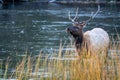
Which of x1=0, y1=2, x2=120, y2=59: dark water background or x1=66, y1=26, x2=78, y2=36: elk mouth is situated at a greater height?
x1=66, y1=26, x2=78, y2=36: elk mouth

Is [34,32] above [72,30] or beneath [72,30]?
beneath

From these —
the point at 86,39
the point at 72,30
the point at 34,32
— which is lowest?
the point at 34,32

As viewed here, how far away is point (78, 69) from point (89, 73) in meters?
0.36

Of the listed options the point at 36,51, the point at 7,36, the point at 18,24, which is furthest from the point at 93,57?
the point at 18,24

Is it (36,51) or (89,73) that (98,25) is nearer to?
(36,51)

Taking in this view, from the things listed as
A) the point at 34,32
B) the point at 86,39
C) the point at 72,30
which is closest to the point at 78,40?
the point at 86,39

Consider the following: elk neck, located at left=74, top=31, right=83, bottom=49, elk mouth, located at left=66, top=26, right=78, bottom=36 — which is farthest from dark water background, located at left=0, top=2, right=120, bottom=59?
elk mouth, located at left=66, top=26, right=78, bottom=36

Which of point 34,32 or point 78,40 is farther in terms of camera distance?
point 34,32

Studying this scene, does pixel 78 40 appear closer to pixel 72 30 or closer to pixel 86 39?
pixel 86 39

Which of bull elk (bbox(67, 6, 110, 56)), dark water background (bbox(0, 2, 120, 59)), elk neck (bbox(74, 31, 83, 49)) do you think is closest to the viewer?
bull elk (bbox(67, 6, 110, 56))

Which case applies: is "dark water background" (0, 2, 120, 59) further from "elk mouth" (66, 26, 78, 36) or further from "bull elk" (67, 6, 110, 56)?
"elk mouth" (66, 26, 78, 36)

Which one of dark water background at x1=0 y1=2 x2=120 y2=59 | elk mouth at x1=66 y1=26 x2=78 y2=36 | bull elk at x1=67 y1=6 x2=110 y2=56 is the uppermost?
elk mouth at x1=66 y1=26 x2=78 y2=36

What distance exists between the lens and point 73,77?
36.3ft

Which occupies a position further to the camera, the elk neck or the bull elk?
the elk neck
